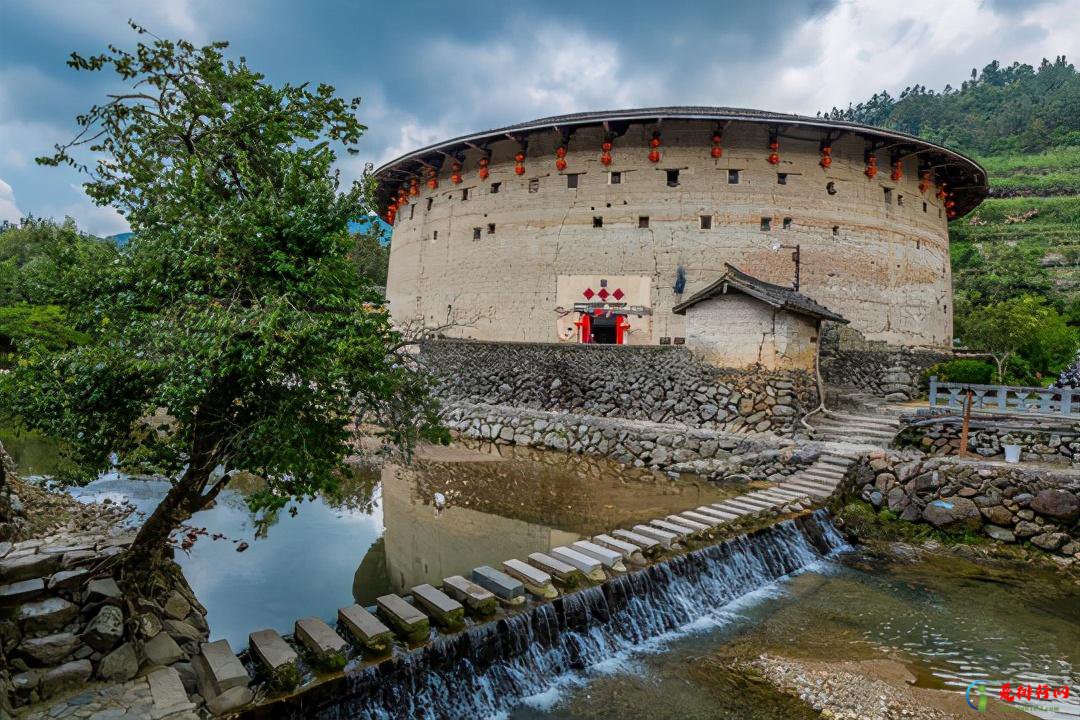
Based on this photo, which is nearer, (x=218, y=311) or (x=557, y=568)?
(x=218, y=311)

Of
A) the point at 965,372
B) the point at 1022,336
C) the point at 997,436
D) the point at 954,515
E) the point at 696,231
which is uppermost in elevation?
the point at 696,231

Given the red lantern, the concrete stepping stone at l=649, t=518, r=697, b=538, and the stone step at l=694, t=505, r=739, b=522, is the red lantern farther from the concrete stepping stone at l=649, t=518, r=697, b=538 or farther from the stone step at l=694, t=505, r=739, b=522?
the concrete stepping stone at l=649, t=518, r=697, b=538

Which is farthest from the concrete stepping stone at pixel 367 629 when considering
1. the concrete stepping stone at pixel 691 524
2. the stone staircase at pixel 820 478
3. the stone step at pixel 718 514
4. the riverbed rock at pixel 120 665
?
the stone staircase at pixel 820 478

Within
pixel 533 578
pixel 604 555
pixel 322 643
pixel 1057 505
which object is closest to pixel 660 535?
pixel 604 555

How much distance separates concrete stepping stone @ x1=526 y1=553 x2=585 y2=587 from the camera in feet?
17.3

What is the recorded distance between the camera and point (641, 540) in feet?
20.6

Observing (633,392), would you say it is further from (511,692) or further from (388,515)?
(511,692)

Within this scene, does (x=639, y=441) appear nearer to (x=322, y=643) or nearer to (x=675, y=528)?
(x=675, y=528)

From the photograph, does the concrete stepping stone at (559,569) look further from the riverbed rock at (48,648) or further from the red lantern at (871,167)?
the red lantern at (871,167)

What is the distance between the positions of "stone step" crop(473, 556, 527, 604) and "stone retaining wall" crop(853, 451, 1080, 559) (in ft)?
22.5

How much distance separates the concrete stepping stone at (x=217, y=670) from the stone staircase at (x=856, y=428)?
34.5 ft

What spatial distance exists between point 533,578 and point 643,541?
1628 millimetres

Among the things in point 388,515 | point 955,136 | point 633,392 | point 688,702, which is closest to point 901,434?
point 633,392

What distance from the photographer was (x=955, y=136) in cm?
6525
